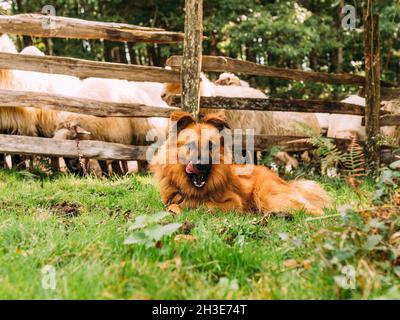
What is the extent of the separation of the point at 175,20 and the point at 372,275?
13.6 metres

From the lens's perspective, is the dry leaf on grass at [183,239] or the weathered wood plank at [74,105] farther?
the weathered wood plank at [74,105]

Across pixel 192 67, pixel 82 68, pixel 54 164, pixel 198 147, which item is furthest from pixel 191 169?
pixel 54 164

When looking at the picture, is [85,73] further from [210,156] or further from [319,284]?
[319,284]

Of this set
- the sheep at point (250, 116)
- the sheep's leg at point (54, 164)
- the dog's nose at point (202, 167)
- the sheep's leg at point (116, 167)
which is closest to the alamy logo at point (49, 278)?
the dog's nose at point (202, 167)

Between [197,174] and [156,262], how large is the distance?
2.15 meters

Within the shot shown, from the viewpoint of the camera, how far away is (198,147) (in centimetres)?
460

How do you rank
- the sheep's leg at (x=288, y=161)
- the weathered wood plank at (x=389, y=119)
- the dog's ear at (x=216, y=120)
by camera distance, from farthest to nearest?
the sheep's leg at (x=288, y=161) → the weathered wood plank at (x=389, y=119) → the dog's ear at (x=216, y=120)

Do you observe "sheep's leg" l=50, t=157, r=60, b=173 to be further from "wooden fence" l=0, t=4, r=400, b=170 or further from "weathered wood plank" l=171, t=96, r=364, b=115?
"weathered wood plank" l=171, t=96, r=364, b=115

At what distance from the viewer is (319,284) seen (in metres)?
2.38

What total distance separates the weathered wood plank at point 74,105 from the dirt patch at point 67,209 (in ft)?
7.47

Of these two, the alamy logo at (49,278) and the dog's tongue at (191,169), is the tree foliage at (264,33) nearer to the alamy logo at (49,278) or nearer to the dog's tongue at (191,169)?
the dog's tongue at (191,169)

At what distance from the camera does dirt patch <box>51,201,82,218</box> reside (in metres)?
4.15

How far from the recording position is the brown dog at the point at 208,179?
4641mm
